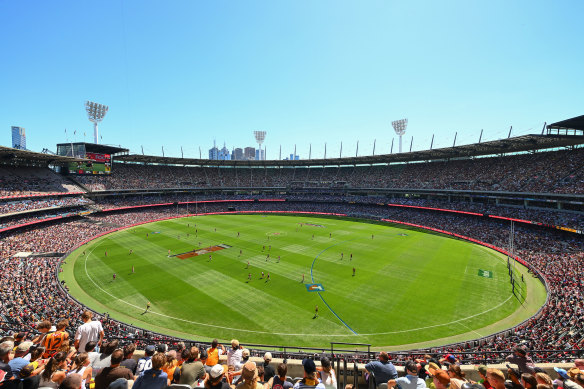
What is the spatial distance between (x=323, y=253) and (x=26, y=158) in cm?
6725

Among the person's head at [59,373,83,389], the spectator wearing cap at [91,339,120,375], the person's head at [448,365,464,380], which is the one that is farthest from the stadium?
the person's head at [59,373,83,389]

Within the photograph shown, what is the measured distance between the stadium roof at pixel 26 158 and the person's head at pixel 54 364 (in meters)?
58.2

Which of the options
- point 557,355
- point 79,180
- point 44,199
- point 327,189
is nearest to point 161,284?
point 557,355

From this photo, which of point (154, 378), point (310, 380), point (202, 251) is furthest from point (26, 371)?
point (202, 251)

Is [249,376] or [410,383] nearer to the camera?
[249,376]

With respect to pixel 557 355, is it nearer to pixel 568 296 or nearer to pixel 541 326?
pixel 541 326

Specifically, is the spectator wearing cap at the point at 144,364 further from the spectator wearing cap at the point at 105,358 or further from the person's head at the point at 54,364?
the person's head at the point at 54,364

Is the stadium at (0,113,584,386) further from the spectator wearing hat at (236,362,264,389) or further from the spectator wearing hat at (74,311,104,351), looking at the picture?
the spectator wearing hat at (236,362,264,389)

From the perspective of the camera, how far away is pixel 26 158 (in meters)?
57.5

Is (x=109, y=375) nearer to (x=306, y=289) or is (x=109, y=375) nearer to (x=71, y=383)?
(x=71, y=383)

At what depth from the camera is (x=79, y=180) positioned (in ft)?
230

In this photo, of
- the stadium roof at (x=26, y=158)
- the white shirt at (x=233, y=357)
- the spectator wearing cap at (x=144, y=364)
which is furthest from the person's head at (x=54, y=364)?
the stadium roof at (x=26, y=158)

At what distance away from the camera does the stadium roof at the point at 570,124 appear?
142 ft

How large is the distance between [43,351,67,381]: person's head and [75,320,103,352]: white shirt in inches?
121
